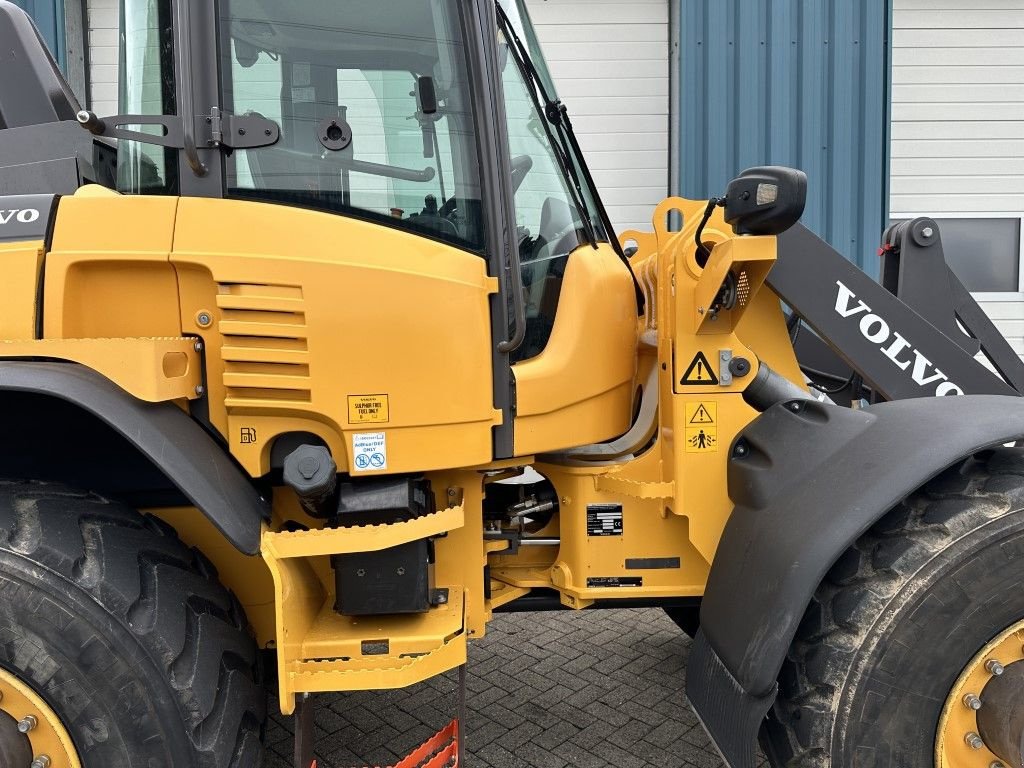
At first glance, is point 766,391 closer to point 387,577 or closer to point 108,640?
point 387,577

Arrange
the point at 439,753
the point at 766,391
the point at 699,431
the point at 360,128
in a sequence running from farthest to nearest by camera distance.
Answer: the point at 766,391
the point at 699,431
the point at 439,753
the point at 360,128

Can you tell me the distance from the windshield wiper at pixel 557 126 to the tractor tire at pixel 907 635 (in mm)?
1364

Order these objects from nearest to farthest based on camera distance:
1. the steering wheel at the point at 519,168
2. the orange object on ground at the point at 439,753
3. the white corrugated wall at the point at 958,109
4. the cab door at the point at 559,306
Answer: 1. the orange object on ground at the point at 439,753
2. the cab door at the point at 559,306
3. the steering wheel at the point at 519,168
4. the white corrugated wall at the point at 958,109

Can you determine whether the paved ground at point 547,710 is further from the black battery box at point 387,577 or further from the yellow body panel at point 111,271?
the yellow body panel at point 111,271

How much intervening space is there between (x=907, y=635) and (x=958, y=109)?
6.31 m

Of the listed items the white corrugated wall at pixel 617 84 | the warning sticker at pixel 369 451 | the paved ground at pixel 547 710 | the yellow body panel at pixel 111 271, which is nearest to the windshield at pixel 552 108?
the warning sticker at pixel 369 451

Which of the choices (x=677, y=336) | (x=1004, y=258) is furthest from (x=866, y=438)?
(x=1004, y=258)

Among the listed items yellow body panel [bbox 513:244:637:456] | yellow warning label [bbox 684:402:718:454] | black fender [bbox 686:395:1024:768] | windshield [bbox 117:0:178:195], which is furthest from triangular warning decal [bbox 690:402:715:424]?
windshield [bbox 117:0:178:195]

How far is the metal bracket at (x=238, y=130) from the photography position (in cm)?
199

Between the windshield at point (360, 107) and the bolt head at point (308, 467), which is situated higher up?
the windshield at point (360, 107)

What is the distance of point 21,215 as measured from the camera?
1.97m

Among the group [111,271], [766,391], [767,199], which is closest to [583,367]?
[766,391]

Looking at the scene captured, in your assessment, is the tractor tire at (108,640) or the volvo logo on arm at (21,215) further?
the volvo logo on arm at (21,215)

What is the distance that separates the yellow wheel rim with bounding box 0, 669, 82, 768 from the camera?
181 centimetres
